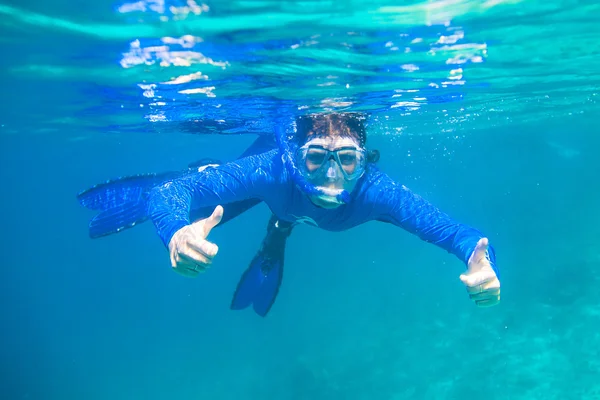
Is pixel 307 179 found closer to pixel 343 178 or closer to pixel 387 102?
pixel 343 178

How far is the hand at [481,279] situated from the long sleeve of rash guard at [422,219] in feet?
1.38

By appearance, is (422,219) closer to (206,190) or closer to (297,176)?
(297,176)

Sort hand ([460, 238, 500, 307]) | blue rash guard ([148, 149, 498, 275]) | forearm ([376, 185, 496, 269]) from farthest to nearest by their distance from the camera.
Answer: blue rash guard ([148, 149, 498, 275]) → forearm ([376, 185, 496, 269]) → hand ([460, 238, 500, 307])

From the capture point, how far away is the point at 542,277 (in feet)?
70.0

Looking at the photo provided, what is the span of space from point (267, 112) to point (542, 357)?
44.6 ft

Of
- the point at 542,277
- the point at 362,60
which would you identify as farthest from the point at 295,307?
the point at 362,60

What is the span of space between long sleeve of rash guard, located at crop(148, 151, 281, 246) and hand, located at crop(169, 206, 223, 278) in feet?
1.47

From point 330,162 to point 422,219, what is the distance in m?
1.52

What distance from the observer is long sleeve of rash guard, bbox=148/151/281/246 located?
482cm

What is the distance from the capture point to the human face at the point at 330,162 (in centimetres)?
618

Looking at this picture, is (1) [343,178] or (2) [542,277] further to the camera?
(2) [542,277]

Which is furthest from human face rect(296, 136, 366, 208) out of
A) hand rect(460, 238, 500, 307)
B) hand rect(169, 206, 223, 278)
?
hand rect(169, 206, 223, 278)

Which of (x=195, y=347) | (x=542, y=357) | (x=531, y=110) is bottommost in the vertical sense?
(x=195, y=347)

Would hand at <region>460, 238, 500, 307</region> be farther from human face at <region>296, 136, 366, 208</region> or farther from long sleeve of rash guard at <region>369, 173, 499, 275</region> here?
human face at <region>296, 136, 366, 208</region>
